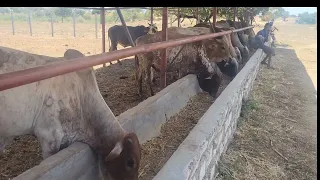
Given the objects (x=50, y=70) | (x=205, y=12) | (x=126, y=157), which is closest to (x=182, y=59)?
(x=126, y=157)

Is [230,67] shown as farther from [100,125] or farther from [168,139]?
[100,125]

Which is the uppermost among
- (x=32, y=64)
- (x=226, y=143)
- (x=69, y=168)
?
(x=32, y=64)

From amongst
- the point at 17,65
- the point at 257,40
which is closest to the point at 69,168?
the point at 17,65

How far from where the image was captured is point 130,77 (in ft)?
28.7

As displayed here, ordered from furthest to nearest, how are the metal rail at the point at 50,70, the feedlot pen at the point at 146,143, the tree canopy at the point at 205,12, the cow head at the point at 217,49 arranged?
the tree canopy at the point at 205,12 < the cow head at the point at 217,49 < the feedlot pen at the point at 146,143 < the metal rail at the point at 50,70

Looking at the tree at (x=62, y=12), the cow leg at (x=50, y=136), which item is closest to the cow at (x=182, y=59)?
the cow leg at (x=50, y=136)

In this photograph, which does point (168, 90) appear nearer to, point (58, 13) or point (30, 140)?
point (30, 140)

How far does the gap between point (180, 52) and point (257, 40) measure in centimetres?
723

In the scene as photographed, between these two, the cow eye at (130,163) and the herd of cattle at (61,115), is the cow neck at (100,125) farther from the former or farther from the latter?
the cow eye at (130,163)

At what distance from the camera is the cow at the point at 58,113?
9.39ft

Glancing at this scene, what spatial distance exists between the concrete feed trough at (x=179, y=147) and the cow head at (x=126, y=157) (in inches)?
9.6

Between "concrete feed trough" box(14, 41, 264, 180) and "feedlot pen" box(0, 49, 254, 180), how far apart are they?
5.6 inches

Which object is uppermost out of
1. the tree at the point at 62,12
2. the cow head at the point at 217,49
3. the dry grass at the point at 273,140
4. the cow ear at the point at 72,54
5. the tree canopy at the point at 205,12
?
the tree at the point at 62,12

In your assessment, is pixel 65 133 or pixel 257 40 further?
pixel 257 40
